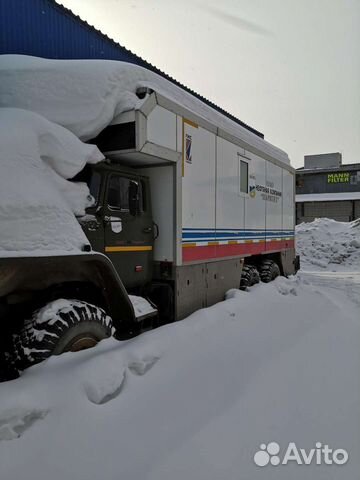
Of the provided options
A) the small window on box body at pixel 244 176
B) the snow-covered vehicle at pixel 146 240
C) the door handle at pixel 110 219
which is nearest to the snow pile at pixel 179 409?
the snow-covered vehicle at pixel 146 240

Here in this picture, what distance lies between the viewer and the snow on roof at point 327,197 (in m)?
34.0

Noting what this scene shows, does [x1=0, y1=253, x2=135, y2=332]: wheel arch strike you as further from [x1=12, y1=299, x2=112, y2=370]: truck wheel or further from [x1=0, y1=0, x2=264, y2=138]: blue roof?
[x1=0, y1=0, x2=264, y2=138]: blue roof

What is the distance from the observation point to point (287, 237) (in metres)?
10.9

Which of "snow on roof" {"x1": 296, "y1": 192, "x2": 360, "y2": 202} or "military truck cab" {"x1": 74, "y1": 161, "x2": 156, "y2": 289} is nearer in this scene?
"military truck cab" {"x1": 74, "y1": 161, "x2": 156, "y2": 289}

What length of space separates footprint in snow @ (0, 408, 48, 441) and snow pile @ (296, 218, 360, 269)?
50.0ft

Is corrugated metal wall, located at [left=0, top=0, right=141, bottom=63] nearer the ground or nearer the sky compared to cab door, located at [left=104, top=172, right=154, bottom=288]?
nearer the sky

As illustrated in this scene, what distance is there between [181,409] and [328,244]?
16.7 m

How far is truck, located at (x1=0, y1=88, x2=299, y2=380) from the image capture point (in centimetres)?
368

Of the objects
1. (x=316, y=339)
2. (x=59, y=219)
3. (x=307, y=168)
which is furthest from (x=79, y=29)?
(x=307, y=168)

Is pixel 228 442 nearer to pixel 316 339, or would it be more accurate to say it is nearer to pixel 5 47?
pixel 316 339

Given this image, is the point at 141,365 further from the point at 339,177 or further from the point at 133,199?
the point at 339,177

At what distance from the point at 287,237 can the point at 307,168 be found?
31.1m

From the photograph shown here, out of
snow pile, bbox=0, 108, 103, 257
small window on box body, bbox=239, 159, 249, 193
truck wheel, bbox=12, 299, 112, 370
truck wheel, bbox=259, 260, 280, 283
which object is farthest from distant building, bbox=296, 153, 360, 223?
truck wheel, bbox=12, 299, 112, 370

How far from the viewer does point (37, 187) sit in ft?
11.5
